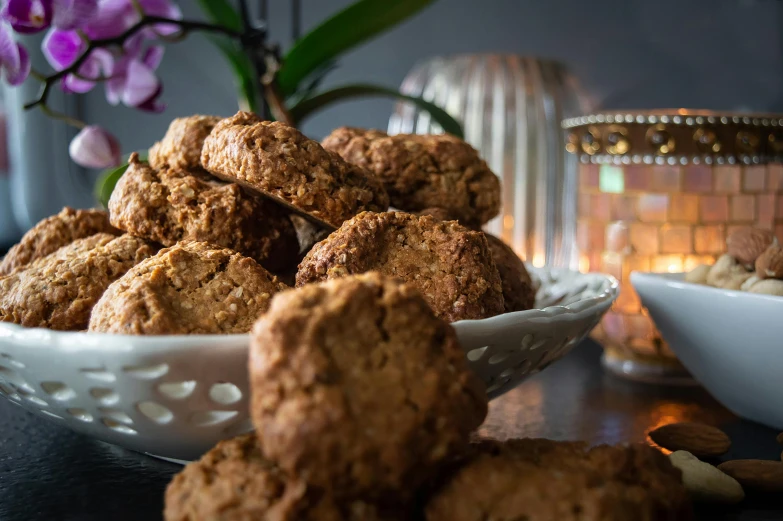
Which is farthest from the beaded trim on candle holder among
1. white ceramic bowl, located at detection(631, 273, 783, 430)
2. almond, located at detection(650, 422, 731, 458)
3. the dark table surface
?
almond, located at detection(650, 422, 731, 458)

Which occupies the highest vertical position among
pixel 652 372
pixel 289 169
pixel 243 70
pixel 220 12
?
pixel 220 12

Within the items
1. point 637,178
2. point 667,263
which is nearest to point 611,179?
point 637,178

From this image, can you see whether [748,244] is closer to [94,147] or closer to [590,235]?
[590,235]

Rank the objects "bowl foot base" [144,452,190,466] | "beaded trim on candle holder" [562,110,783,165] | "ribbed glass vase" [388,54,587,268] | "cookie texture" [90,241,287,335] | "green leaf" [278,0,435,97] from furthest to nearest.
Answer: "ribbed glass vase" [388,54,587,268] → "green leaf" [278,0,435,97] → "beaded trim on candle holder" [562,110,783,165] → "bowl foot base" [144,452,190,466] → "cookie texture" [90,241,287,335]

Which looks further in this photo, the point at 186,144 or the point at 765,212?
the point at 765,212

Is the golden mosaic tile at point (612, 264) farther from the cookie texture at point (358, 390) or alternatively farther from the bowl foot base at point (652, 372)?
the cookie texture at point (358, 390)

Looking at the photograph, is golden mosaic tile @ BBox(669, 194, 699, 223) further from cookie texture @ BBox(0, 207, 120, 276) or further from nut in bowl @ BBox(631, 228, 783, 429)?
cookie texture @ BBox(0, 207, 120, 276)

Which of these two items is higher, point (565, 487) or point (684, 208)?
point (684, 208)

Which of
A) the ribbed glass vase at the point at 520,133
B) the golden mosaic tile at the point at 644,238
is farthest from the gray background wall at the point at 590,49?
the golden mosaic tile at the point at 644,238
